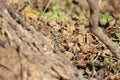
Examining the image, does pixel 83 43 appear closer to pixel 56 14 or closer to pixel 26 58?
pixel 56 14

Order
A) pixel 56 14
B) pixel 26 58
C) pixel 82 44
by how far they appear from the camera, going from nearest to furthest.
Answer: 1. pixel 26 58
2. pixel 82 44
3. pixel 56 14

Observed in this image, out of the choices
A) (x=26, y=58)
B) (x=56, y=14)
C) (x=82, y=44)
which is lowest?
(x=26, y=58)

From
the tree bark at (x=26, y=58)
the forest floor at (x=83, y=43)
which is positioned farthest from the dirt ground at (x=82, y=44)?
the tree bark at (x=26, y=58)

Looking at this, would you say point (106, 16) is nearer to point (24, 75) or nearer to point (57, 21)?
point (57, 21)

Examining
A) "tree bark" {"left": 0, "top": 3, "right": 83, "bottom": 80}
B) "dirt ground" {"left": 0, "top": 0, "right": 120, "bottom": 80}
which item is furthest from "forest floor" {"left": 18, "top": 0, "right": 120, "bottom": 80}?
"tree bark" {"left": 0, "top": 3, "right": 83, "bottom": 80}

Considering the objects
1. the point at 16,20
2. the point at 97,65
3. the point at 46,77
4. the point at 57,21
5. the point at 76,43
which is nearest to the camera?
the point at 46,77

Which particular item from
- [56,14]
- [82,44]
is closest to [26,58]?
[82,44]

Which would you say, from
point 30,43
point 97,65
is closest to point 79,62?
point 97,65

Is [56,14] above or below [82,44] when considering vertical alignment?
above

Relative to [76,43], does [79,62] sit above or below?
below
